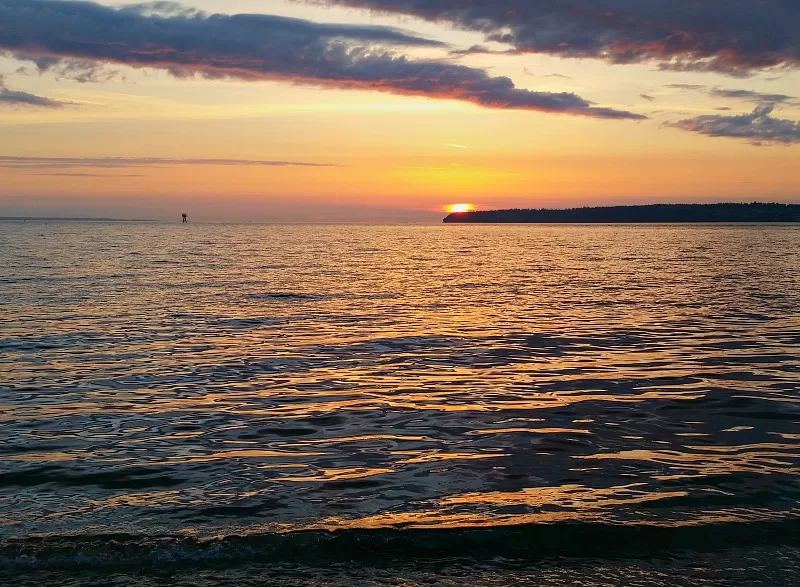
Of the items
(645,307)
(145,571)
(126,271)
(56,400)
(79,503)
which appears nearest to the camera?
(145,571)

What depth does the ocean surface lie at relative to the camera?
8.77 meters

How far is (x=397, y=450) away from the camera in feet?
42.8

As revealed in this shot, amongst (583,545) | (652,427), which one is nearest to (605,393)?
(652,427)

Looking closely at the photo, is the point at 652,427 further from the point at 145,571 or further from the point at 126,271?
the point at 126,271

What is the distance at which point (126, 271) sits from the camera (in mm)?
52219

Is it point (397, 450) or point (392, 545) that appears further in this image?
point (397, 450)

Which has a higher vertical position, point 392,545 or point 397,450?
point 392,545

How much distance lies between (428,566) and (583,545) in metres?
1.99

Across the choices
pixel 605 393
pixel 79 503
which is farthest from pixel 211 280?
pixel 79 503

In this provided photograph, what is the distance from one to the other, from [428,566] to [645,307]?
91.8ft

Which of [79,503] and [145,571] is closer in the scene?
[145,571]

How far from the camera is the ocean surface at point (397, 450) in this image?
28.8 feet

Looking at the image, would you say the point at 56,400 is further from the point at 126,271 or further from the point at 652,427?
the point at 126,271

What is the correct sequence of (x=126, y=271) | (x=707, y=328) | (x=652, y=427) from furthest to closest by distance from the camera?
(x=126, y=271) → (x=707, y=328) → (x=652, y=427)
